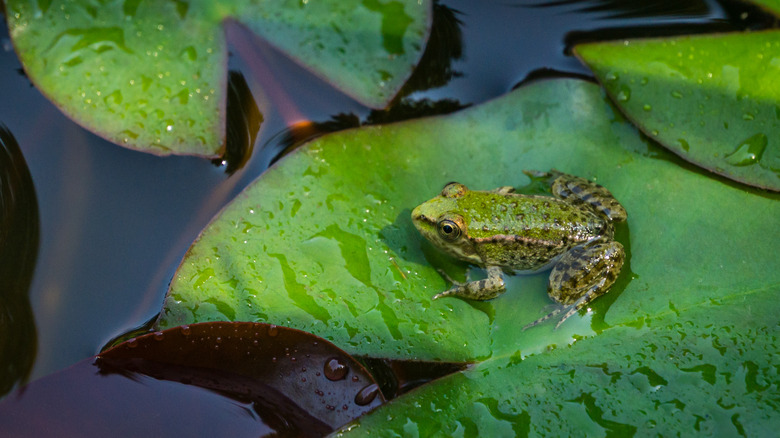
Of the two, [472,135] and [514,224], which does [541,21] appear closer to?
[472,135]

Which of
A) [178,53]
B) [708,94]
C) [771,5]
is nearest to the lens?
[708,94]

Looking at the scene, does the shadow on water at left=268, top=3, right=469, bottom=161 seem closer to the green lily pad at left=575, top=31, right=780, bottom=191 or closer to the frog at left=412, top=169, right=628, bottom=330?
the frog at left=412, top=169, right=628, bottom=330

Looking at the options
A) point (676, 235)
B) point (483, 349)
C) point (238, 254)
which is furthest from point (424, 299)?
point (676, 235)

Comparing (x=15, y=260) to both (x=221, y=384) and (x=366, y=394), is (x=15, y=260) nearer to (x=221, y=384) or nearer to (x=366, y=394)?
(x=221, y=384)

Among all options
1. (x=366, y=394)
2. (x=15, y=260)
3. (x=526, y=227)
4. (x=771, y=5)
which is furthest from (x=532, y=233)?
(x=15, y=260)

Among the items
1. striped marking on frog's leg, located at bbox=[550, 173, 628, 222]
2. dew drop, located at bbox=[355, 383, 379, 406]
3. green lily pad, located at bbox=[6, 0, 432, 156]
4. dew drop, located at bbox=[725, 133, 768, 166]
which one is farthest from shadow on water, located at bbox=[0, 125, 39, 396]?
dew drop, located at bbox=[725, 133, 768, 166]

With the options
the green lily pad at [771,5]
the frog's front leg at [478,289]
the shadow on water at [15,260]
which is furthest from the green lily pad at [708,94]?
the shadow on water at [15,260]
